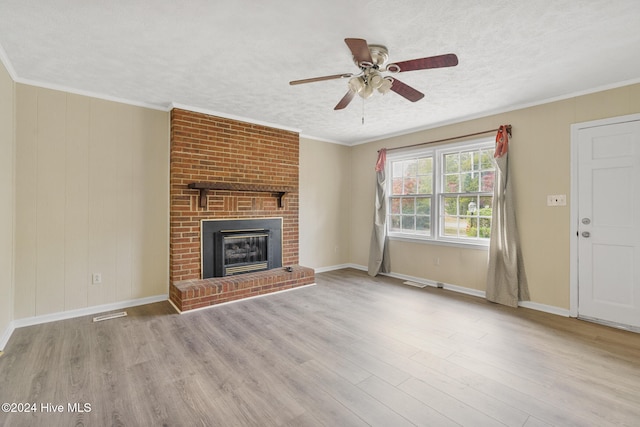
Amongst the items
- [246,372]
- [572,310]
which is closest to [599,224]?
[572,310]

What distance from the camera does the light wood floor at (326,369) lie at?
5.75ft

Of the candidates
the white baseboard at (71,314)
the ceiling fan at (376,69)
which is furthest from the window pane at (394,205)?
the white baseboard at (71,314)

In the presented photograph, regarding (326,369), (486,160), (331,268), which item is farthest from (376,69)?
(331,268)

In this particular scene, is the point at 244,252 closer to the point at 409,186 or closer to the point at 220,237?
the point at 220,237

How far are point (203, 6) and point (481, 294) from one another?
175 inches

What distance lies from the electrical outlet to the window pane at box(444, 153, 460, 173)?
4.04 feet

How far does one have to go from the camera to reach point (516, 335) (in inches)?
111

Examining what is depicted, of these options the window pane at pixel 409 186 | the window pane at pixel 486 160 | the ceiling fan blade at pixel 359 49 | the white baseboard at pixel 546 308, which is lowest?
the white baseboard at pixel 546 308

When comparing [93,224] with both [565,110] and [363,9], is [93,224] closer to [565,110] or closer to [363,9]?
[363,9]

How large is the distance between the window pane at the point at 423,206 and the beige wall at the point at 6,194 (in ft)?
16.5

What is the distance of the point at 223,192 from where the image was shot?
4098 mm

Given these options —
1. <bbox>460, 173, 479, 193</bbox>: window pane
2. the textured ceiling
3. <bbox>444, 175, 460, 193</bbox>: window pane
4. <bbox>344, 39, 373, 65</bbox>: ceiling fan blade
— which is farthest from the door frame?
<bbox>344, 39, 373, 65</bbox>: ceiling fan blade

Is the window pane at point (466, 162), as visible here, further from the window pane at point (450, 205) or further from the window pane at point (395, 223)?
the window pane at point (395, 223)

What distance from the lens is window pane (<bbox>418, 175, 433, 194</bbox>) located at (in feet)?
15.4
